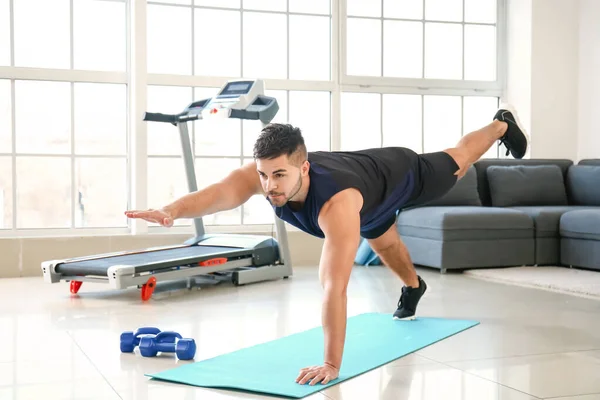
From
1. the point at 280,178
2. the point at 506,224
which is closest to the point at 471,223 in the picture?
the point at 506,224

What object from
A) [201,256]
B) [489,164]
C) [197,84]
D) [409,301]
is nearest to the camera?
[409,301]

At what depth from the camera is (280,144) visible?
2.93m

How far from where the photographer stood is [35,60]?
6.61 metres

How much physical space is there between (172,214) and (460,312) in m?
2.30

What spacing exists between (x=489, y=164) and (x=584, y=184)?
2.88 ft

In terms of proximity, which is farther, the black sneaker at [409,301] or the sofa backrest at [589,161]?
the sofa backrest at [589,161]

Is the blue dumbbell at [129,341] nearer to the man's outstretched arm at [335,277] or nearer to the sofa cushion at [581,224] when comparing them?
the man's outstretched arm at [335,277]

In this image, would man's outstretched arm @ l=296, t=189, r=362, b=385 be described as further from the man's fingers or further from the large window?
the large window

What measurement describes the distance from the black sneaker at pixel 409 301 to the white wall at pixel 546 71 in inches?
162

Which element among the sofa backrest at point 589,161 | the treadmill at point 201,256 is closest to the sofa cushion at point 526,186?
the sofa backrest at point 589,161

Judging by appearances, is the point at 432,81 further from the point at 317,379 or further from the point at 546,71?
the point at 317,379

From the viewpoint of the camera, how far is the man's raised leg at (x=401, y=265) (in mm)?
4032

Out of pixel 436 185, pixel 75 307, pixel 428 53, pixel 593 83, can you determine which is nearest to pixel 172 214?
pixel 436 185

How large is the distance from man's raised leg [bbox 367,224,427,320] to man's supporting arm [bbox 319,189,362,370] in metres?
1.01
